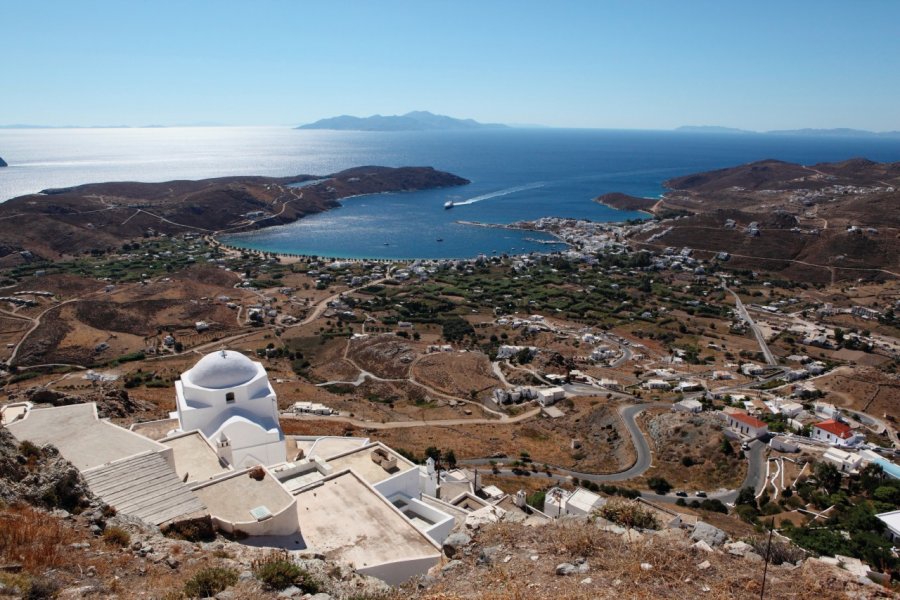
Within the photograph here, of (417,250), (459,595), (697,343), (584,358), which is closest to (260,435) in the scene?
(459,595)

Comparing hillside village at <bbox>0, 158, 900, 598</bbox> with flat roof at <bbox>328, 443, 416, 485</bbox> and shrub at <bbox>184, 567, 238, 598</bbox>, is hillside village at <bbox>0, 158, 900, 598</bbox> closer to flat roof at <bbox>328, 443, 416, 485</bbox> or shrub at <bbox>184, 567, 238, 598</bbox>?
flat roof at <bbox>328, 443, 416, 485</bbox>

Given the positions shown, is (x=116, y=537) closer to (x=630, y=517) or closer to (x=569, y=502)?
(x=630, y=517)

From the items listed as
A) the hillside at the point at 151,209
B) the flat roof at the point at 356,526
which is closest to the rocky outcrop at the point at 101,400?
the flat roof at the point at 356,526

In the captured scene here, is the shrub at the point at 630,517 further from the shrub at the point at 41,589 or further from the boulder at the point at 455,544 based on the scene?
the shrub at the point at 41,589

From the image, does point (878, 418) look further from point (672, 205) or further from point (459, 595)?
point (672, 205)

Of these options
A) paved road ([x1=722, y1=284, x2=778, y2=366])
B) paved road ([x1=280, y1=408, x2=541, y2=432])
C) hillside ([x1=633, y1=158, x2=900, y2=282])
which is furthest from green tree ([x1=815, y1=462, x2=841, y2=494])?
hillside ([x1=633, y1=158, x2=900, y2=282])

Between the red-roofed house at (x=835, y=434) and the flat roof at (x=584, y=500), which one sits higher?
the flat roof at (x=584, y=500)
